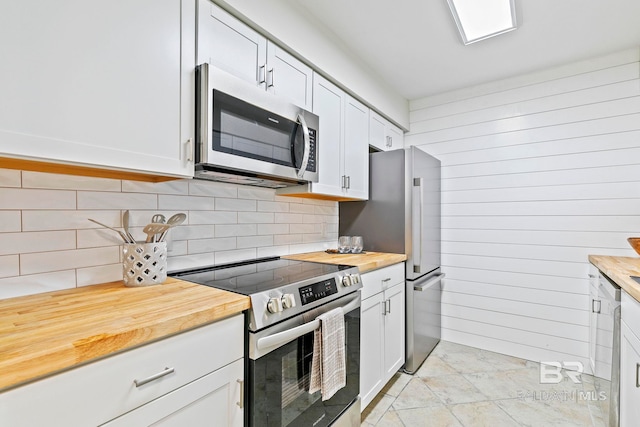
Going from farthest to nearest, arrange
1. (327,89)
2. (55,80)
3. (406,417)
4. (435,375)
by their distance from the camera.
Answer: (435,375) → (327,89) → (406,417) → (55,80)

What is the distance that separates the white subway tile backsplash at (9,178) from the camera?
3.46 ft

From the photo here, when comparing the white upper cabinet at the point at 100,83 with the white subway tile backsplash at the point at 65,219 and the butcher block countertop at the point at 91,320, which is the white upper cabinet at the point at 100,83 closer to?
the white subway tile backsplash at the point at 65,219

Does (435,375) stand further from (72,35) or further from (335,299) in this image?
(72,35)

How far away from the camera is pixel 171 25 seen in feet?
3.94

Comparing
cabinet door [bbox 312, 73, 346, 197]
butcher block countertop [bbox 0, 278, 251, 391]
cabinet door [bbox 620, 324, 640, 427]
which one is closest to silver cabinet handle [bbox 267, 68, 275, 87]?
cabinet door [bbox 312, 73, 346, 197]

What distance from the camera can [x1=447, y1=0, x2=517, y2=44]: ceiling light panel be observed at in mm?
1788

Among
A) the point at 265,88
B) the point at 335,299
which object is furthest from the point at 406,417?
the point at 265,88

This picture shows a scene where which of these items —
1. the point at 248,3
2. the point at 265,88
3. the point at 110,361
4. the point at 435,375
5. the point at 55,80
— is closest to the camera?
the point at 110,361

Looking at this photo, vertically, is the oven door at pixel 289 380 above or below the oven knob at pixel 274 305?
below

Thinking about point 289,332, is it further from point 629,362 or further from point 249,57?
point 629,362

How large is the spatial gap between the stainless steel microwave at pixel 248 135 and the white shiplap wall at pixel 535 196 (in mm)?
1846

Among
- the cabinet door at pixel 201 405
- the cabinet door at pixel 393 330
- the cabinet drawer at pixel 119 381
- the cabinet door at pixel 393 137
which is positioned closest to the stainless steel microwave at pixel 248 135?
the cabinet drawer at pixel 119 381

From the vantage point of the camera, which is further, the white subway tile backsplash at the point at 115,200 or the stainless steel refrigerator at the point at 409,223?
the stainless steel refrigerator at the point at 409,223

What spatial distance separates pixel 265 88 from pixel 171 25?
0.51 meters
